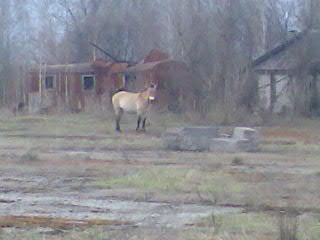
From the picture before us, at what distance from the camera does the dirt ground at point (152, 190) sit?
8.93m

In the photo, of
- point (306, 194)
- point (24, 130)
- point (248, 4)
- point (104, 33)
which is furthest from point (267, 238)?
point (104, 33)

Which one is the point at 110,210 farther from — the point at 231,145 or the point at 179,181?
the point at 231,145

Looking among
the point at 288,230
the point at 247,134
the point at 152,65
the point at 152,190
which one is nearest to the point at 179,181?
the point at 152,190

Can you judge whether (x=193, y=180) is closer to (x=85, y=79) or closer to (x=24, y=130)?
(x=24, y=130)

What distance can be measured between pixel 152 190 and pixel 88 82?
30035 millimetres

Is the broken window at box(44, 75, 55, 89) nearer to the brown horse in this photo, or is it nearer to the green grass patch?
the brown horse

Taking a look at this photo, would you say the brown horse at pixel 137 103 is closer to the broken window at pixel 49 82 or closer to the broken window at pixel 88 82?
the broken window at pixel 88 82

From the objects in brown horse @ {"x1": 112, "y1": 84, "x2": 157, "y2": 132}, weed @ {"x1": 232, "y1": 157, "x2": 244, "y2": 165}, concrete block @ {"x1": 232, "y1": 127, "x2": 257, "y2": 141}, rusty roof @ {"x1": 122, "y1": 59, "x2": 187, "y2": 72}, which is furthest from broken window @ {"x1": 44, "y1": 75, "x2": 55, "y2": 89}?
weed @ {"x1": 232, "y1": 157, "x2": 244, "y2": 165}

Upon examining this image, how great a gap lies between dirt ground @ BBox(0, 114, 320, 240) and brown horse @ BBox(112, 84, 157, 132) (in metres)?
3.54

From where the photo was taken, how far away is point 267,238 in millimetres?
8266

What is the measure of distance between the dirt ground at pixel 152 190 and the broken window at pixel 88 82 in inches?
768

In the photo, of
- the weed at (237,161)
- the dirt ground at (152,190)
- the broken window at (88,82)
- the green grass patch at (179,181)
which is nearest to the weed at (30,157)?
the dirt ground at (152,190)

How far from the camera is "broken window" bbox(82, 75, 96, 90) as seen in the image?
4146 centimetres

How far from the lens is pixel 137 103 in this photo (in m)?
25.9
